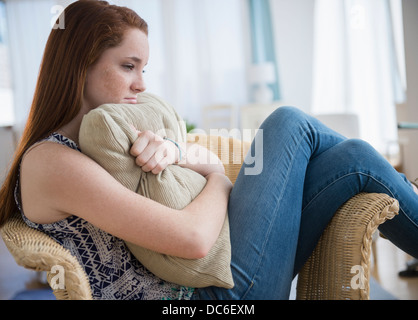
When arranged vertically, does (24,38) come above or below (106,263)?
above

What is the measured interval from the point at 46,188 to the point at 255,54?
5.42 m

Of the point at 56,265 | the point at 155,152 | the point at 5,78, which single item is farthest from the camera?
the point at 5,78

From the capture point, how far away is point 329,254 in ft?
3.47

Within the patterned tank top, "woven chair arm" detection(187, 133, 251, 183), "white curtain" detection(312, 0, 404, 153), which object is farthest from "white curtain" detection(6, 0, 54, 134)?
the patterned tank top

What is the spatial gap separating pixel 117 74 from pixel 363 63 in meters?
4.19

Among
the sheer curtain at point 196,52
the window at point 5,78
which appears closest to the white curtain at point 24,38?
the window at point 5,78

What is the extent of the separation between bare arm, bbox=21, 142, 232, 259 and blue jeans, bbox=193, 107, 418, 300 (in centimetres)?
13

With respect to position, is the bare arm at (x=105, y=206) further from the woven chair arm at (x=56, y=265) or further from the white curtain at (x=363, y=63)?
the white curtain at (x=363, y=63)

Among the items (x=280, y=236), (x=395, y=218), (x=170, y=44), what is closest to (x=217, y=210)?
(x=280, y=236)

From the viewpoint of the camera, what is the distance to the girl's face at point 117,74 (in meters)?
1.04

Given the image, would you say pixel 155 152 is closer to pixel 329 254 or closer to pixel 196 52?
pixel 329 254

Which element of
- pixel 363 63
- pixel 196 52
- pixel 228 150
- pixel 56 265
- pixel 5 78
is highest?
pixel 196 52

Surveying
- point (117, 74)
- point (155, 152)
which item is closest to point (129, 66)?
point (117, 74)
